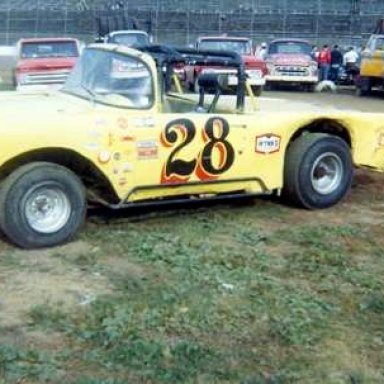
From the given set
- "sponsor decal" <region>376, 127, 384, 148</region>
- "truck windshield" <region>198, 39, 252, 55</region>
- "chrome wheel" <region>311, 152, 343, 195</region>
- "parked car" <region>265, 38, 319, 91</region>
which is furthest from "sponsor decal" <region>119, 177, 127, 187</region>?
"parked car" <region>265, 38, 319, 91</region>

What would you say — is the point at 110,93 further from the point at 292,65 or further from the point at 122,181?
the point at 292,65

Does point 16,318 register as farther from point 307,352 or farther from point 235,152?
point 235,152

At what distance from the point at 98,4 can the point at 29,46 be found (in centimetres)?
2635

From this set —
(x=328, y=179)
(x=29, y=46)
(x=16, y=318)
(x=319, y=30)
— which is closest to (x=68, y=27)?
(x=319, y=30)

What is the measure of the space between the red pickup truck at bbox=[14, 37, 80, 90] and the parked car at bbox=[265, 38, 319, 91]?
7.46 m

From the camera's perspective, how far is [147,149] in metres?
7.04

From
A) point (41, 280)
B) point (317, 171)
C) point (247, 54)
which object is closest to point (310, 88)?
point (247, 54)

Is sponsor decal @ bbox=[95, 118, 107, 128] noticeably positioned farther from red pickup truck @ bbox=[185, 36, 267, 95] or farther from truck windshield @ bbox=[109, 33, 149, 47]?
truck windshield @ bbox=[109, 33, 149, 47]

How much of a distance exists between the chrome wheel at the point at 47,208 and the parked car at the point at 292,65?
20197 millimetres

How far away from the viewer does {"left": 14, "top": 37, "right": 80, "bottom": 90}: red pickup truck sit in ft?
68.0

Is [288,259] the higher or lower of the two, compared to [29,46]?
lower

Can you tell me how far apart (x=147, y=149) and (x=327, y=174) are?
2.29 metres

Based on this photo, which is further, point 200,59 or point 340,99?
point 340,99

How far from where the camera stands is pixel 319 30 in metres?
41.2
